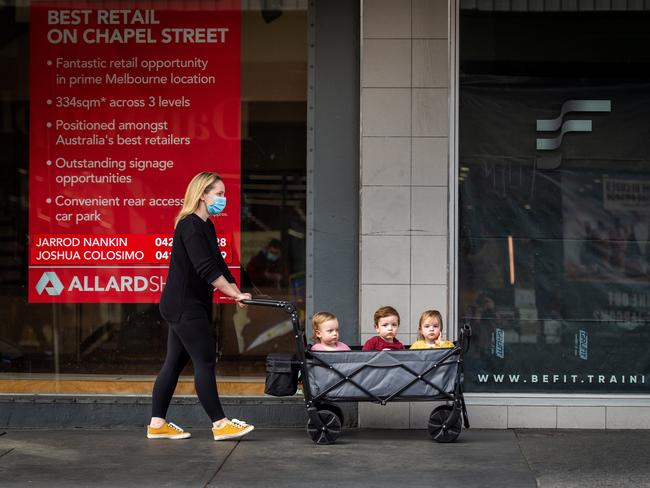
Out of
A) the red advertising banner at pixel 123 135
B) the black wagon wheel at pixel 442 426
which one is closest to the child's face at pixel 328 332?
the black wagon wheel at pixel 442 426

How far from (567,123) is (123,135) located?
3.45 metres

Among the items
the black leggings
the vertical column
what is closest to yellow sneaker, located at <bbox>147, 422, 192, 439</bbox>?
the black leggings

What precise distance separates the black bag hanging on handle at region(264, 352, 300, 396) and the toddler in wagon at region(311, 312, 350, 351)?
8.2 inches

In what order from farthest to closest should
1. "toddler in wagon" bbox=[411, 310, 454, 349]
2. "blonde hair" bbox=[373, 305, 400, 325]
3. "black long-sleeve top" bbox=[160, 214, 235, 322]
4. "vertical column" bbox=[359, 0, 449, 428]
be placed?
"vertical column" bbox=[359, 0, 449, 428] < "blonde hair" bbox=[373, 305, 400, 325] < "toddler in wagon" bbox=[411, 310, 454, 349] < "black long-sleeve top" bbox=[160, 214, 235, 322]

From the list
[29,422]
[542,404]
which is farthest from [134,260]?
[542,404]

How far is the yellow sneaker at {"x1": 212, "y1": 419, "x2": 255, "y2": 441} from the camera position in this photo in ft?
26.9

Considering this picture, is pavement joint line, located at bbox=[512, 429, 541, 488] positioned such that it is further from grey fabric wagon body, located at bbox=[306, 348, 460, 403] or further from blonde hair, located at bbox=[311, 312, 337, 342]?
blonde hair, located at bbox=[311, 312, 337, 342]

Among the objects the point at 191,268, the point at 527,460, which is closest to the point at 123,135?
the point at 191,268

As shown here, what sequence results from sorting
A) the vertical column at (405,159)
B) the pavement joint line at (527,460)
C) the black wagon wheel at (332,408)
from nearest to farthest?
the pavement joint line at (527,460)
the black wagon wheel at (332,408)
the vertical column at (405,159)

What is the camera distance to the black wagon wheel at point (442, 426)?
825cm

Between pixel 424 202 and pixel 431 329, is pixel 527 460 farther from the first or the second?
pixel 424 202

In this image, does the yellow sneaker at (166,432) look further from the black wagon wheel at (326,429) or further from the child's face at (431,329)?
the child's face at (431,329)

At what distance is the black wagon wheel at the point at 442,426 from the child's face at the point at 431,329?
1.63 ft

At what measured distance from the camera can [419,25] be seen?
890 centimetres
